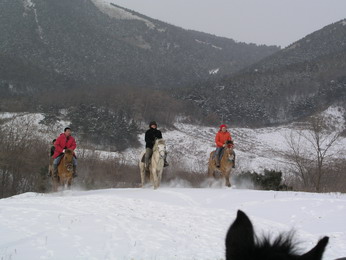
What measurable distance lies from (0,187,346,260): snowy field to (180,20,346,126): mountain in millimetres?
78774

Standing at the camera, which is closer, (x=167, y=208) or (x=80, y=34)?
(x=167, y=208)

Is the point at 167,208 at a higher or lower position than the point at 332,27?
lower

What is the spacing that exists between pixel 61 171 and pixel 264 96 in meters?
94.9

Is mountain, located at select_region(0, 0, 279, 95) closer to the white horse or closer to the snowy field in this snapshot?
the white horse

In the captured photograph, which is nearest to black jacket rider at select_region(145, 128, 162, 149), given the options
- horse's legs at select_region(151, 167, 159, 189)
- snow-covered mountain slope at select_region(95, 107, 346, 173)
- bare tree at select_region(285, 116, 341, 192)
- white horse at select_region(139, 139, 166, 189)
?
white horse at select_region(139, 139, 166, 189)

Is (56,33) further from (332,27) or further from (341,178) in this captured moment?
(341,178)

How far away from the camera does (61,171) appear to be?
1464cm

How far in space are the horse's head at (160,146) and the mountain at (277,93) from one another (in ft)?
254

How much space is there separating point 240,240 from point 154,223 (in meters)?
8.40

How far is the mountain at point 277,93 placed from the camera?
93875 mm

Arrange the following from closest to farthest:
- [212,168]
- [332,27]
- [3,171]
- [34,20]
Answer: [212,168] < [3,171] < [332,27] < [34,20]

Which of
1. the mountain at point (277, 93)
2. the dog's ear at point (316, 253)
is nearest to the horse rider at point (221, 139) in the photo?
the dog's ear at point (316, 253)

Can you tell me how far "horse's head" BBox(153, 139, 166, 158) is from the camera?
13.9 meters

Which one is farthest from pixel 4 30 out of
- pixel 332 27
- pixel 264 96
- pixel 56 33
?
pixel 332 27
